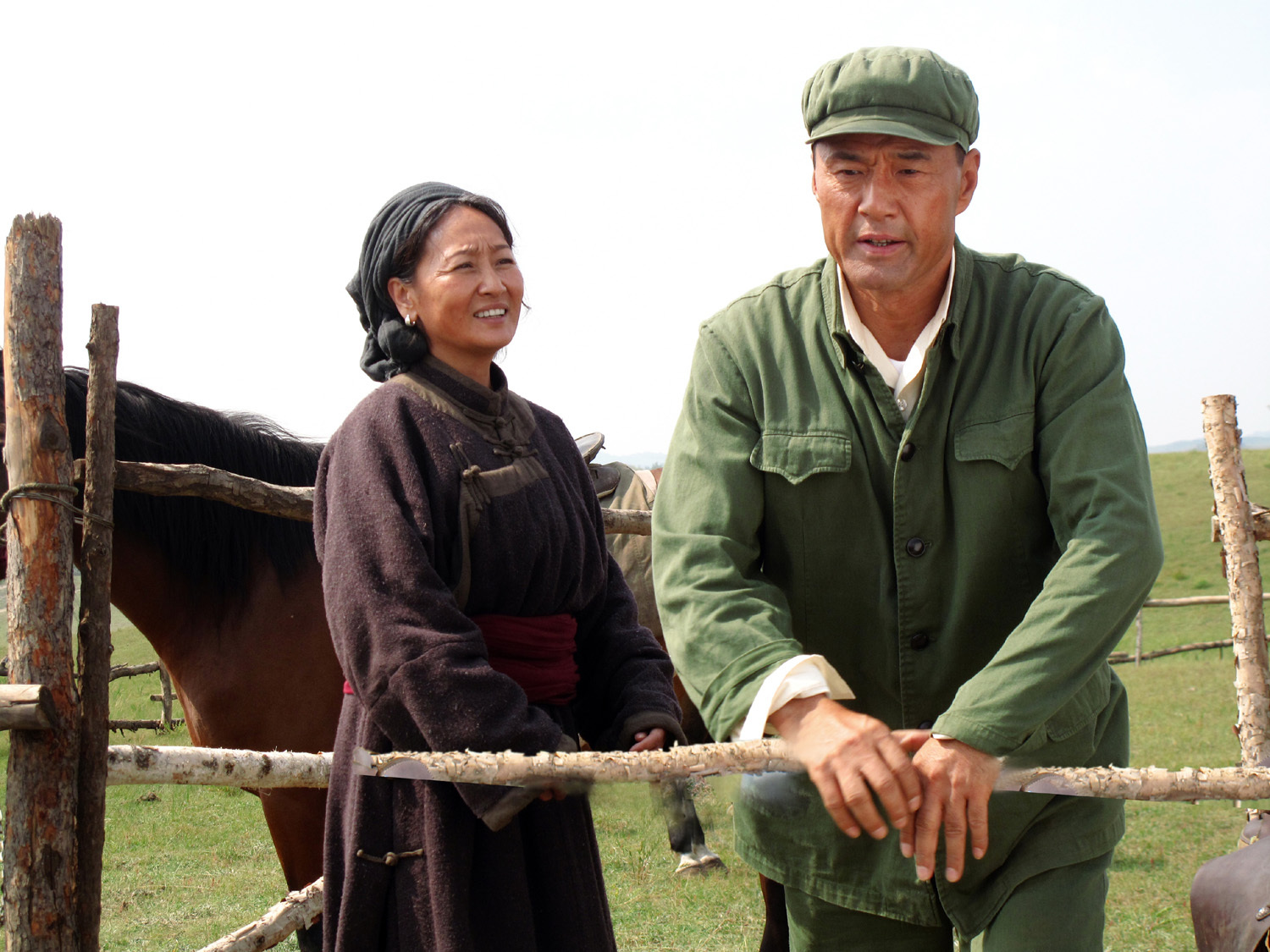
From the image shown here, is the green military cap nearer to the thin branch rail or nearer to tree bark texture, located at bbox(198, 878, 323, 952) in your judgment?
the thin branch rail

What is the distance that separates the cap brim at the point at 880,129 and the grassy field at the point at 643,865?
1.11 meters

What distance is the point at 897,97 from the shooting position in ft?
5.71

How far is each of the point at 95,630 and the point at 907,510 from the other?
1956 mm

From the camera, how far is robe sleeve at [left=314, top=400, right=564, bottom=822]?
6.10 feet

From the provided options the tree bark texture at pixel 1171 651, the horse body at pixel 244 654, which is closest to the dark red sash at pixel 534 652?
the horse body at pixel 244 654

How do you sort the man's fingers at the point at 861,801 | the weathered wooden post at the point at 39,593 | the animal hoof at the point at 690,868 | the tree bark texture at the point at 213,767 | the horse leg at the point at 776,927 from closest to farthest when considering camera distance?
the man's fingers at the point at 861,801
the weathered wooden post at the point at 39,593
the tree bark texture at the point at 213,767
the horse leg at the point at 776,927
the animal hoof at the point at 690,868

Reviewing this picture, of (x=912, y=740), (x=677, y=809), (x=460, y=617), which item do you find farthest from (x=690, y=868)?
(x=912, y=740)

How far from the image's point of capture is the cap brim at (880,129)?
172 cm

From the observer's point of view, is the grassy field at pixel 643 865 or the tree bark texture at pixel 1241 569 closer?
the grassy field at pixel 643 865

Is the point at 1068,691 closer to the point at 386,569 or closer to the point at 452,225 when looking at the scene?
the point at 386,569

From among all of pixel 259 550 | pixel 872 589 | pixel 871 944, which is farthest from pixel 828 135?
pixel 259 550

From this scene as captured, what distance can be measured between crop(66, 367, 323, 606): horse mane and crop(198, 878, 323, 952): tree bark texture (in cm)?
103

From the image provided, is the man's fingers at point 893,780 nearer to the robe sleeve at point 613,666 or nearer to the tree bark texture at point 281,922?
the robe sleeve at point 613,666

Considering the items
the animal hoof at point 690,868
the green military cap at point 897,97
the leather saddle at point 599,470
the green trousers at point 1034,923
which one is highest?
the green military cap at point 897,97
